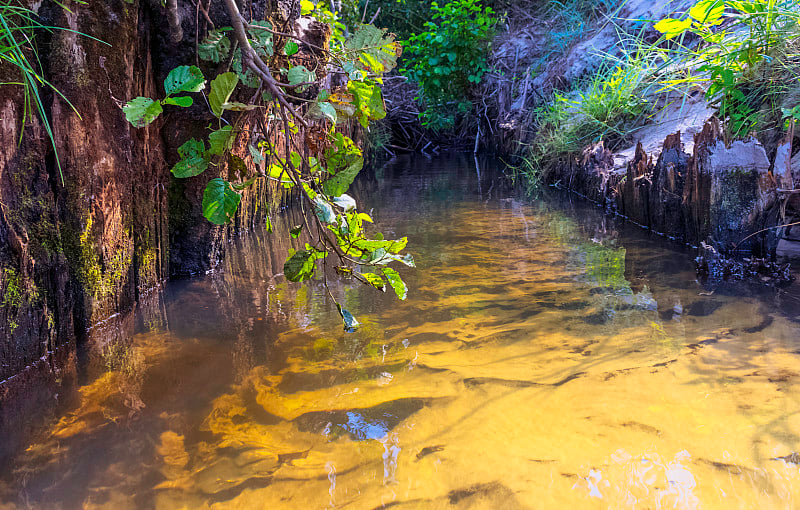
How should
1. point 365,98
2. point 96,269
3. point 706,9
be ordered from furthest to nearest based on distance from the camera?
point 706,9
point 96,269
point 365,98

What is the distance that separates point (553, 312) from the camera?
231 centimetres

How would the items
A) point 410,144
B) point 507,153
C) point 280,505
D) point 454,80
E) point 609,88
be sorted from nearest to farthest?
point 280,505 < point 609,88 < point 507,153 < point 454,80 < point 410,144

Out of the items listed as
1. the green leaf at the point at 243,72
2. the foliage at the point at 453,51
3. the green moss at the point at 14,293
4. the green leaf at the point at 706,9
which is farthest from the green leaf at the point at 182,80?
the foliage at the point at 453,51

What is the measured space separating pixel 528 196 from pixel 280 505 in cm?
496

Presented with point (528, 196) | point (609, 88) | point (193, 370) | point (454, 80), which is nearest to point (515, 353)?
point (193, 370)

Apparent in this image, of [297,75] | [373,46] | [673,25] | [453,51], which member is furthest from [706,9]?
[453,51]

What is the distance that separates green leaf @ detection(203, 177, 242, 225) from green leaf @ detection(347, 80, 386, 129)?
0.53 metres

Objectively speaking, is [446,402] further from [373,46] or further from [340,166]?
[373,46]

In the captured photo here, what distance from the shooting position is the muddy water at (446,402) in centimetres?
127

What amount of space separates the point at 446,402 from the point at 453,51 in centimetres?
1016

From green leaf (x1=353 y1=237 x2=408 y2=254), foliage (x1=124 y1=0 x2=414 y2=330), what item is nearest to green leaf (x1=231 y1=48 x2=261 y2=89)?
foliage (x1=124 y1=0 x2=414 y2=330)

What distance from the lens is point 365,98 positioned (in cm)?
194

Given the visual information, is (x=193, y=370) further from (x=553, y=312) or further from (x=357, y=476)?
(x=553, y=312)

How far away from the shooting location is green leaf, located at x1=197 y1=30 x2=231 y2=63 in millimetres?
2063
